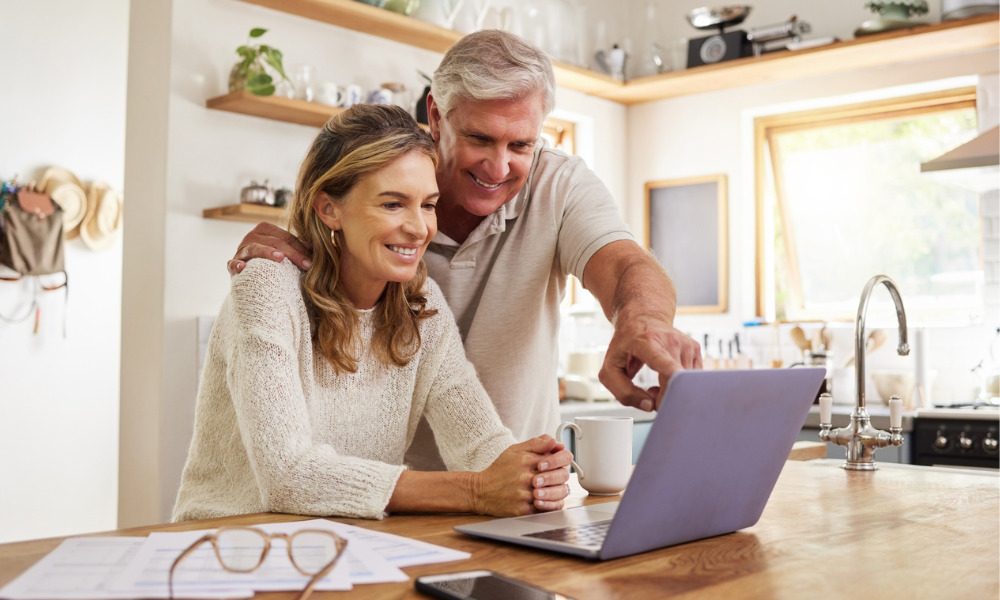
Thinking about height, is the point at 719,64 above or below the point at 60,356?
above

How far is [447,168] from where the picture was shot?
6.24 ft

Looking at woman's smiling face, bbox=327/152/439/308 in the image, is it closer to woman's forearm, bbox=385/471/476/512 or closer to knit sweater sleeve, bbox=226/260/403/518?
knit sweater sleeve, bbox=226/260/403/518

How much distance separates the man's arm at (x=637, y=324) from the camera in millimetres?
1268

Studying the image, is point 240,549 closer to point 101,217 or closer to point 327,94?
point 327,94

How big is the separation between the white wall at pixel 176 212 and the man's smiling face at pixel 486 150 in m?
1.88

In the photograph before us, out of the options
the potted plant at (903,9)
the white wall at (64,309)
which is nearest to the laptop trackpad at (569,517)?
the potted plant at (903,9)

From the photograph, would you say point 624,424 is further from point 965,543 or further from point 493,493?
point 965,543

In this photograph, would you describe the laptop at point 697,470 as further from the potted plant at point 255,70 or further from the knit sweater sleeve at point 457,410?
the potted plant at point 255,70

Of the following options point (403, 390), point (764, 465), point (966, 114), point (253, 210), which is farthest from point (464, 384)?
point (966, 114)

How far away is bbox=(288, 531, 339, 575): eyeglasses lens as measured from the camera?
0.94m

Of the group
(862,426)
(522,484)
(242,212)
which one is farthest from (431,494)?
(242,212)

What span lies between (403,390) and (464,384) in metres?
0.11

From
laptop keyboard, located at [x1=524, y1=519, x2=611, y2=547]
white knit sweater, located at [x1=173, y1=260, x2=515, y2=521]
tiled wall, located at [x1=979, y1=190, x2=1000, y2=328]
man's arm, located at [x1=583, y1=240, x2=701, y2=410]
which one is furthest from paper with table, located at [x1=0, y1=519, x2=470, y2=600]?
tiled wall, located at [x1=979, y1=190, x2=1000, y2=328]

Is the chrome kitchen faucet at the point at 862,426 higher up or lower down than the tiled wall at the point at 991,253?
lower down
